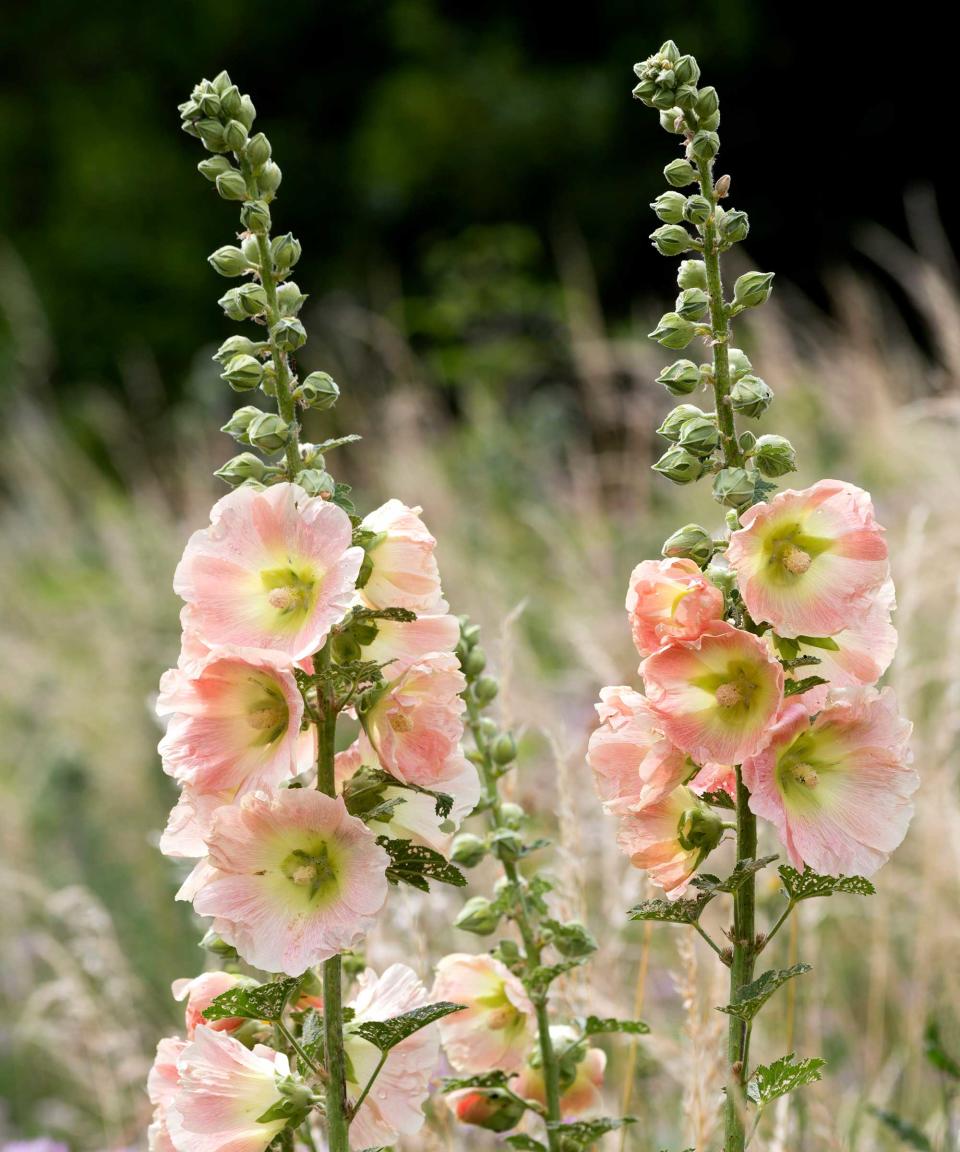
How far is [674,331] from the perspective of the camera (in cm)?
82

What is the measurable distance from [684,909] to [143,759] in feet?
9.17

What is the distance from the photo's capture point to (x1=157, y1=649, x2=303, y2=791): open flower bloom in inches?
30.5

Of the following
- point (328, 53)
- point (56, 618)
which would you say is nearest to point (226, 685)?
point (56, 618)

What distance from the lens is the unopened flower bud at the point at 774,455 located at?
31.6 inches

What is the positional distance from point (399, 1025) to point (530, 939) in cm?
21

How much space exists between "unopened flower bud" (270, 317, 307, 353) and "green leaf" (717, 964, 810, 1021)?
1.42 ft

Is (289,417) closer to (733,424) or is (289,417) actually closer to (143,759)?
(733,424)

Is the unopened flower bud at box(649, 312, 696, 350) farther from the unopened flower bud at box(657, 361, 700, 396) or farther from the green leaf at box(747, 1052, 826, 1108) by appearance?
the green leaf at box(747, 1052, 826, 1108)

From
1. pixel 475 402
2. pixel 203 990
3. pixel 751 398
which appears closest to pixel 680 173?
pixel 751 398

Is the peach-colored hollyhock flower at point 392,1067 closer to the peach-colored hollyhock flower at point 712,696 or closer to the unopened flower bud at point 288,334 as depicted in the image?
the peach-colored hollyhock flower at point 712,696

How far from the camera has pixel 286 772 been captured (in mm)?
759

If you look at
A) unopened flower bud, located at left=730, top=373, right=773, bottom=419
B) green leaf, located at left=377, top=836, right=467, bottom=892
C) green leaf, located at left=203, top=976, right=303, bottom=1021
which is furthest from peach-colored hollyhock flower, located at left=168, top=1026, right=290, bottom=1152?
unopened flower bud, located at left=730, top=373, right=773, bottom=419

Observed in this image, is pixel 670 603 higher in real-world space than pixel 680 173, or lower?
lower

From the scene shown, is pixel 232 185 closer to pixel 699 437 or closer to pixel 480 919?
pixel 699 437
